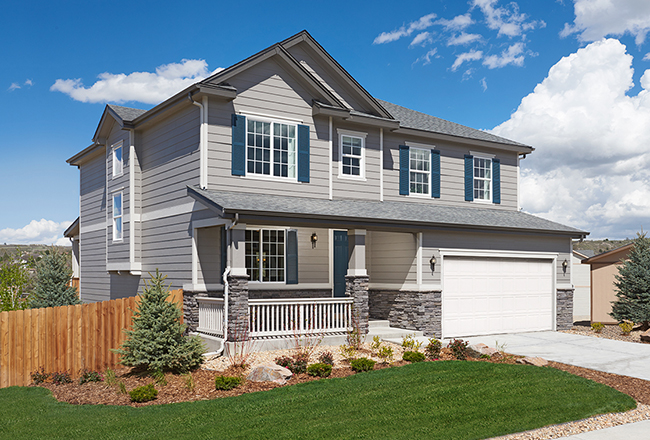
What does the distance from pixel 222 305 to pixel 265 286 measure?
2.62 metres

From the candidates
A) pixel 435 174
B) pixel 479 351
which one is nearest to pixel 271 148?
pixel 435 174

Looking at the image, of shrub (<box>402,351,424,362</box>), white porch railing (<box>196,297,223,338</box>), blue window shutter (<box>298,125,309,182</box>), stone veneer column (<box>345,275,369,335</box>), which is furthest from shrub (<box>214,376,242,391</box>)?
blue window shutter (<box>298,125,309,182</box>)

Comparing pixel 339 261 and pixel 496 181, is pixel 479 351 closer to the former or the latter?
pixel 339 261

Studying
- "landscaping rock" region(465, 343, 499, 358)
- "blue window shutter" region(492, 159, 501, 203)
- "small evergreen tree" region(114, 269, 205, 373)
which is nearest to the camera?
"small evergreen tree" region(114, 269, 205, 373)

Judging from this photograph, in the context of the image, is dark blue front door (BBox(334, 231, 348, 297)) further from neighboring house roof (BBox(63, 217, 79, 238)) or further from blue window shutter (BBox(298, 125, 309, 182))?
neighboring house roof (BBox(63, 217, 79, 238))

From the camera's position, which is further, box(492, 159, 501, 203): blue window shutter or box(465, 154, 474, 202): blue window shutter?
box(492, 159, 501, 203): blue window shutter

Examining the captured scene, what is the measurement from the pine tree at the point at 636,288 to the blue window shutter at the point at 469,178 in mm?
5678

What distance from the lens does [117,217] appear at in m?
18.2

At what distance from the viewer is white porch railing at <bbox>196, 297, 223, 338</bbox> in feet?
42.2

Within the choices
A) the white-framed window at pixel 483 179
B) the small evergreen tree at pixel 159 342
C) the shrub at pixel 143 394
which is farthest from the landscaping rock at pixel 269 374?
the white-framed window at pixel 483 179

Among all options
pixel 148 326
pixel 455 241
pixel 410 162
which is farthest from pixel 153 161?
pixel 455 241

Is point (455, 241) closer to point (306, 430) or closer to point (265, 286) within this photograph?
point (265, 286)

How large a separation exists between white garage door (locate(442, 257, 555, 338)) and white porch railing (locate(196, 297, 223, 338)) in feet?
21.7

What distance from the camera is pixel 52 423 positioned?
26.2ft
